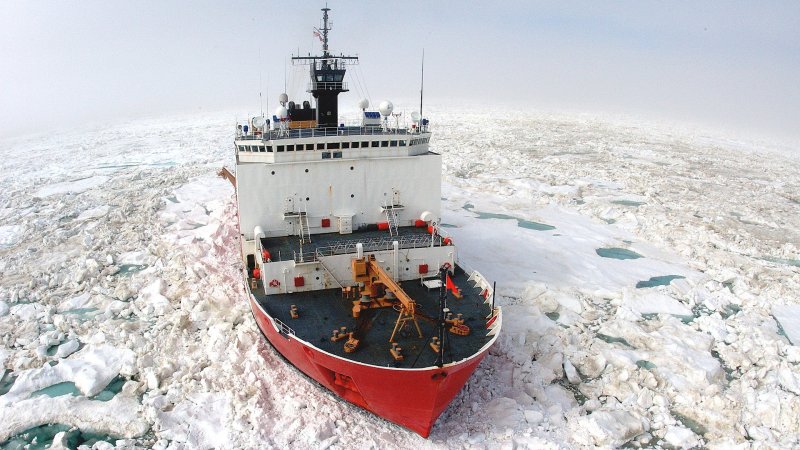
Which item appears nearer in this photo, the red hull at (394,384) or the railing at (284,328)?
the red hull at (394,384)

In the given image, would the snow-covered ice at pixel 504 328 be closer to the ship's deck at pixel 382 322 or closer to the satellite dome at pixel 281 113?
the ship's deck at pixel 382 322

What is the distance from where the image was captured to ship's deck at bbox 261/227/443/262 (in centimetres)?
1034

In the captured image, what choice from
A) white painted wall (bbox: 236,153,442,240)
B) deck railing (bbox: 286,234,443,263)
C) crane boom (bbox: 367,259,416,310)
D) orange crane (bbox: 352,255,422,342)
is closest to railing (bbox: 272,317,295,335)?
orange crane (bbox: 352,255,422,342)

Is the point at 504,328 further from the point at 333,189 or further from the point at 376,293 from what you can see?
the point at 333,189

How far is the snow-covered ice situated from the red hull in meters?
0.33

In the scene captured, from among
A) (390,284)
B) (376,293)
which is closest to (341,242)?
(376,293)

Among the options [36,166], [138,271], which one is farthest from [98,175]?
[138,271]

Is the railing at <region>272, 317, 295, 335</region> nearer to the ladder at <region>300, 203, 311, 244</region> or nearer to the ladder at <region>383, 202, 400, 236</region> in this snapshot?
the ladder at <region>300, 203, 311, 244</region>

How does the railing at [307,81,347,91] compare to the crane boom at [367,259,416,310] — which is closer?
the crane boom at [367,259,416,310]

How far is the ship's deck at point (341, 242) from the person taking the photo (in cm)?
1034

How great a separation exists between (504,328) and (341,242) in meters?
4.13

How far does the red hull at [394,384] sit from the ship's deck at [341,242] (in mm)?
2423

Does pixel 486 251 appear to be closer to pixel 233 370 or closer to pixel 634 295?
pixel 634 295

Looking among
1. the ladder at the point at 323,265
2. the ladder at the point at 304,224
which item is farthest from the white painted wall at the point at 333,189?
the ladder at the point at 323,265
